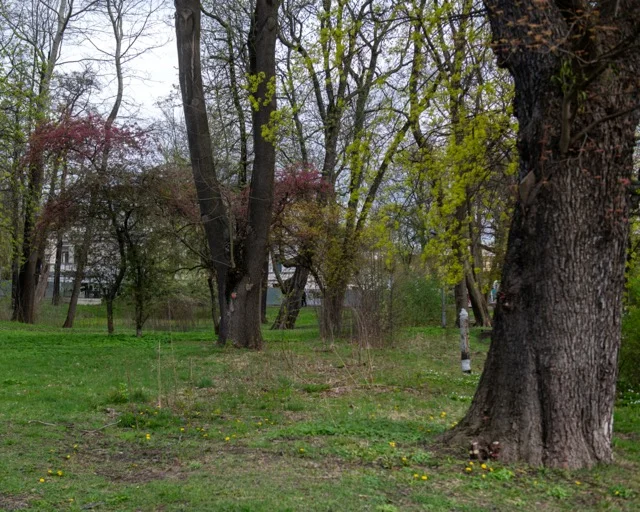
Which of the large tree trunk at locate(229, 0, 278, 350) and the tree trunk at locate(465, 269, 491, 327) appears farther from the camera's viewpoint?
the tree trunk at locate(465, 269, 491, 327)

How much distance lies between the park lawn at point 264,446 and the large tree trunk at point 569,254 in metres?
0.38

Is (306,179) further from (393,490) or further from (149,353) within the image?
(393,490)

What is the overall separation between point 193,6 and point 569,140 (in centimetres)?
1145

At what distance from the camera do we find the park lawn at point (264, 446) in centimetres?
499

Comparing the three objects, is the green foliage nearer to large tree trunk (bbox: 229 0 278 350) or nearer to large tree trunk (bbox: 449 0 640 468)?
large tree trunk (bbox: 449 0 640 468)

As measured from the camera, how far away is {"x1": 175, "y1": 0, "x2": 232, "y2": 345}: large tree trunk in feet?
49.8

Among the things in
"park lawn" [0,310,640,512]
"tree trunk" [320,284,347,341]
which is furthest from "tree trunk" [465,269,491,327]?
"park lawn" [0,310,640,512]

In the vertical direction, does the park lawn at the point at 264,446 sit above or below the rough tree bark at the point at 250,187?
below

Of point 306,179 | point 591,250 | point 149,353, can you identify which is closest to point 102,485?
point 591,250

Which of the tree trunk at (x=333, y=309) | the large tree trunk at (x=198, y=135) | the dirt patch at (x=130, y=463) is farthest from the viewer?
the tree trunk at (x=333, y=309)

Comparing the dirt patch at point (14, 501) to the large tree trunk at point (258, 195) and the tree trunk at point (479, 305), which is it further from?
the tree trunk at point (479, 305)

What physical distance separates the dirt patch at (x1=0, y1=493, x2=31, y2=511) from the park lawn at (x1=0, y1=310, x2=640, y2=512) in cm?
2

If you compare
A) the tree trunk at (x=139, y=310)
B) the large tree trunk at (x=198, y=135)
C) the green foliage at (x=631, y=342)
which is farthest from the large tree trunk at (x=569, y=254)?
the tree trunk at (x=139, y=310)

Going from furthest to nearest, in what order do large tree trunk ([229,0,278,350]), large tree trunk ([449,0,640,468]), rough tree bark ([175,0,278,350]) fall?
1. rough tree bark ([175,0,278,350])
2. large tree trunk ([229,0,278,350])
3. large tree trunk ([449,0,640,468])
